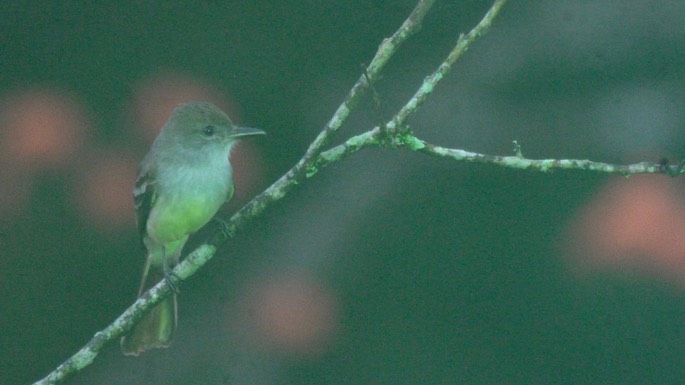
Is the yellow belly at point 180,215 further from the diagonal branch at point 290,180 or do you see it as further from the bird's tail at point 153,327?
the diagonal branch at point 290,180

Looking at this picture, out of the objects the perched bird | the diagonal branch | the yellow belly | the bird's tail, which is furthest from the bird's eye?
the diagonal branch

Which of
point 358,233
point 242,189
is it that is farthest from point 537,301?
point 242,189

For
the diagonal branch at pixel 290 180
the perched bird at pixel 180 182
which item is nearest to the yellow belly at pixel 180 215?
the perched bird at pixel 180 182

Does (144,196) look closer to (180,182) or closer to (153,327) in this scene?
(180,182)

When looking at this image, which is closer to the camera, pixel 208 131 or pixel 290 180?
pixel 290 180

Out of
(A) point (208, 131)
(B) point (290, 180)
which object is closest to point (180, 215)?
(A) point (208, 131)

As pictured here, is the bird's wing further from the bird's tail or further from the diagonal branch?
the diagonal branch
